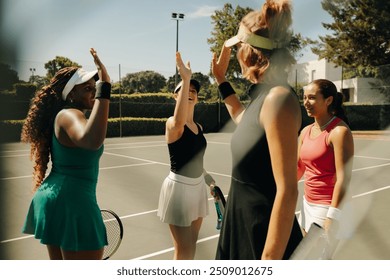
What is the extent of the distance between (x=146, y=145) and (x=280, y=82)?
40.9 ft

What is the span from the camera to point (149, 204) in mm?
5379

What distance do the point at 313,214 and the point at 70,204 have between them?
1.30 metres

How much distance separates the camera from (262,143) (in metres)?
1.20

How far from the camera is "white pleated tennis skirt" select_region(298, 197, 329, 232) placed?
2109mm

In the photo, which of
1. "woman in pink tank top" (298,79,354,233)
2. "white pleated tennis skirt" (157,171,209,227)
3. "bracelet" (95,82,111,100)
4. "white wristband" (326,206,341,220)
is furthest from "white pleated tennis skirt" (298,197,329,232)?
"bracelet" (95,82,111,100)

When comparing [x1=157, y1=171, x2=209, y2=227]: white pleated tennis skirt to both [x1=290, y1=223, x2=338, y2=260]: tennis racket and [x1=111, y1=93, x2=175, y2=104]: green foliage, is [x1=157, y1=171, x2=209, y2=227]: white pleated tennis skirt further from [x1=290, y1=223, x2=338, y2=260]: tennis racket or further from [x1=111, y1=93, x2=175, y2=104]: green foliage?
[x1=111, y1=93, x2=175, y2=104]: green foliage

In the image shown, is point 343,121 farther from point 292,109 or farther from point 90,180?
point 90,180

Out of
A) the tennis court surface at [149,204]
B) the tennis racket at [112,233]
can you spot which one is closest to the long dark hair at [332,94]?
the tennis court surface at [149,204]

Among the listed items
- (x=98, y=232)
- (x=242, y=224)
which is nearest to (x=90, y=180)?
(x=98, y=232)

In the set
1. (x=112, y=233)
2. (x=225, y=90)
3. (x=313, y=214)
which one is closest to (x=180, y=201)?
A: (x=112, y=233)

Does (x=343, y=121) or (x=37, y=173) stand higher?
(x=343, y=121)

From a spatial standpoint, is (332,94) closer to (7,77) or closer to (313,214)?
(313,214)

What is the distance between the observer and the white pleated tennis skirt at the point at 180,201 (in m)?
2.38

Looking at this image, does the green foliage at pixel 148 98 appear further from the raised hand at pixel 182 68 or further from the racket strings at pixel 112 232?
the raised hand at pixel 182 68
